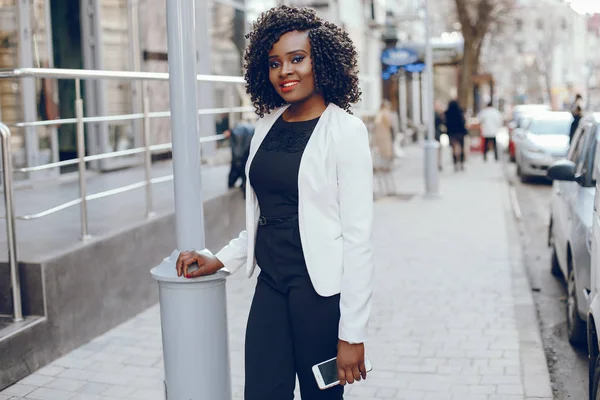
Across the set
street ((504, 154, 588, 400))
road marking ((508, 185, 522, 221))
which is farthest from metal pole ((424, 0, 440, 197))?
street ((504, 154, 588, 400))

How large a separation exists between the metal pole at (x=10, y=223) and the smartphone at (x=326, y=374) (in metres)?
2.74

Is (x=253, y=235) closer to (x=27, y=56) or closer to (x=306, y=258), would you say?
(x=306, y=258)

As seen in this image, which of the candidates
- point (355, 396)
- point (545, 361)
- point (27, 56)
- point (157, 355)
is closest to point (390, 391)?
point (355, 396)

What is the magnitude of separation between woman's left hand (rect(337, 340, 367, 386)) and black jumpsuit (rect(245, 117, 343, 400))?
11 cm

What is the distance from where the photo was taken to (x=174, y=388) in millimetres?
3557

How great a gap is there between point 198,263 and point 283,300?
18.3 inches

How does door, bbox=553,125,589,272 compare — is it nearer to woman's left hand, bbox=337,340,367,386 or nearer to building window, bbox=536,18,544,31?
woman's left hand, bbox=337,340,367,386

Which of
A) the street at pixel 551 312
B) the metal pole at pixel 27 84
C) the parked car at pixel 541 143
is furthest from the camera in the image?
the parked car at pixel 541 143

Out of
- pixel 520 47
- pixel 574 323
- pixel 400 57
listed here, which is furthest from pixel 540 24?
pixel 574 323

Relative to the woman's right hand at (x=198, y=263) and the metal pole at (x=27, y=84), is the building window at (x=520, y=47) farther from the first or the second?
the woman's right hand at (x=198, y=263)

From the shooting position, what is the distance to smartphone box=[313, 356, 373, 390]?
3.01m

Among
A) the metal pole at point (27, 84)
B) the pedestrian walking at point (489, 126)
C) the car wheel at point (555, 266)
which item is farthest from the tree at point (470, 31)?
the car wheel at point (555, 266)

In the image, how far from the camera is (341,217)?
301cm

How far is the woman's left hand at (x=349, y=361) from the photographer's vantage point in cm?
297
